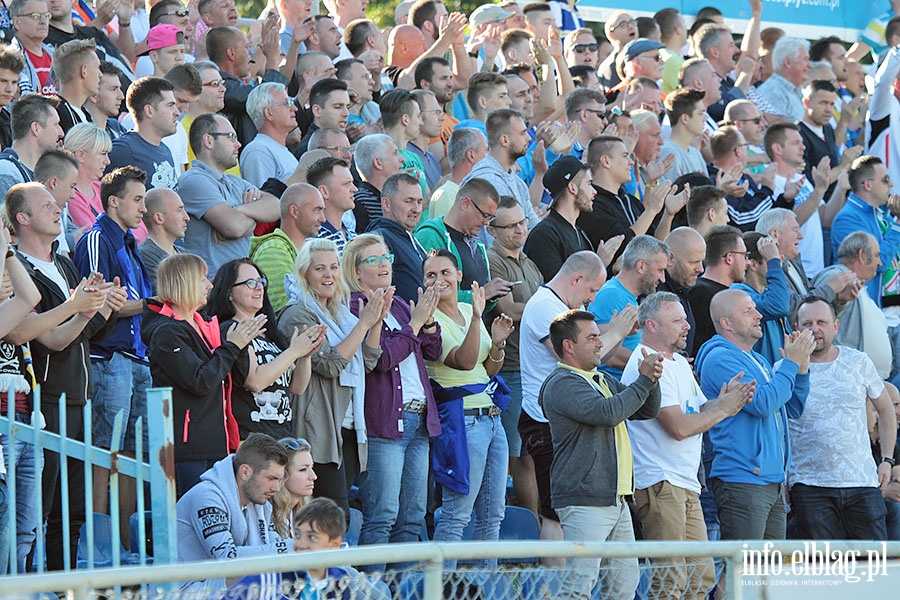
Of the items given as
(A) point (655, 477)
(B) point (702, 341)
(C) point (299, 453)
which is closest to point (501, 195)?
(B) point (702, 341)

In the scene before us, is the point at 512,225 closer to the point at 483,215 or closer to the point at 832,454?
the point at 483,215

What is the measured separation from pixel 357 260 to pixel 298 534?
1932 millimetres

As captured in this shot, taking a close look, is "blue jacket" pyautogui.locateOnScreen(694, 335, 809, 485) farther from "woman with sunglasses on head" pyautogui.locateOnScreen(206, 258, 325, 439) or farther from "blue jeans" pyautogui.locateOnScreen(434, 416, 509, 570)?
"woman with sunglasses on head" pyautogui.locateOnScreen(206, 258, 325, 439)

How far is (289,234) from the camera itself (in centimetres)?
812

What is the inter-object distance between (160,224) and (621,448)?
8.29 feet

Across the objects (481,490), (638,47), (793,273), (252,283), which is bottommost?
(481,490)

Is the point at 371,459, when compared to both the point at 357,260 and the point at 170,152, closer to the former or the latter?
the point at 357,260

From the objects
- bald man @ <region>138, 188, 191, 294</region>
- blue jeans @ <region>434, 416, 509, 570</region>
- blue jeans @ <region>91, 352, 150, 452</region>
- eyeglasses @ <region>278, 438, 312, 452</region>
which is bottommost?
blue jeans @ <region>434, 416, 509, 570</region>

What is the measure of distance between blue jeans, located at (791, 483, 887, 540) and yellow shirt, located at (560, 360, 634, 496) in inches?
73.7

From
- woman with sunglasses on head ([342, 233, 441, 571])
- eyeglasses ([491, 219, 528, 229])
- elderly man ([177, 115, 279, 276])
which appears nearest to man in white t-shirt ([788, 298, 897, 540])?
eyeglasses ([491, 219, 528, 229])

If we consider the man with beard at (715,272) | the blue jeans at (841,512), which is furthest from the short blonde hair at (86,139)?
the blue jeans at (841,512)

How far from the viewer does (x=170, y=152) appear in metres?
8.98

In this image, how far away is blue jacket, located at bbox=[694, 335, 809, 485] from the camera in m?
8.10

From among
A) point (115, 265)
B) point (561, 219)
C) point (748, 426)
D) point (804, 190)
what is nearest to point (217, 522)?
point (115, 265)
